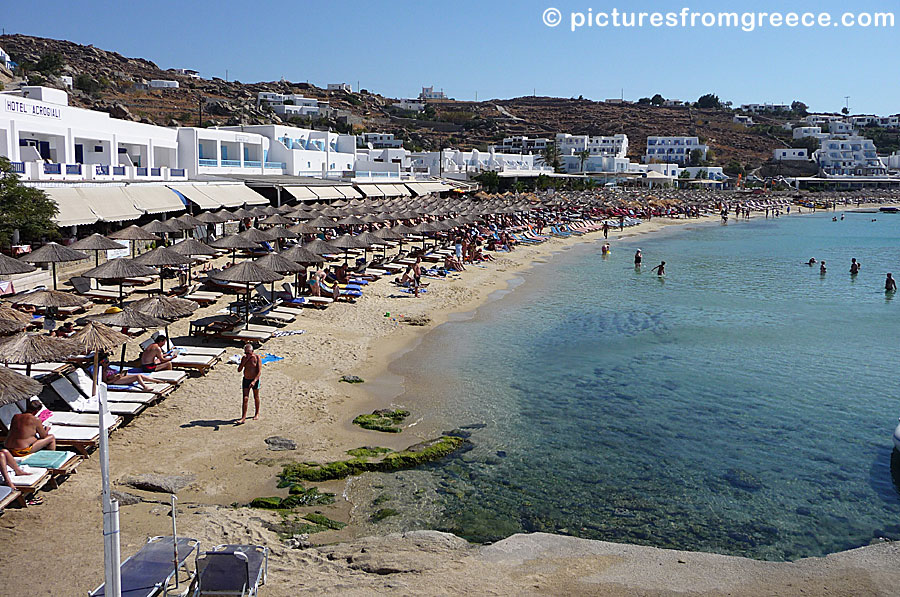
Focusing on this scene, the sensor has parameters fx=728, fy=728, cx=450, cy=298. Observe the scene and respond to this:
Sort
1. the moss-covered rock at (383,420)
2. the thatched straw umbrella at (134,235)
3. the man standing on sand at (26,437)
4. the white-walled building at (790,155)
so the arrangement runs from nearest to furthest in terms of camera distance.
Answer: the man standing on sand at (26,437)
the moss-covered rock at (383,420)
the thatched straw umbrella at (134,235)
the white-walled building at (790,155)

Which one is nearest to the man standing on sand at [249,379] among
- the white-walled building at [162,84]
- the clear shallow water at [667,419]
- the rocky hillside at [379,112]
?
the clear shallow water at [667,419]

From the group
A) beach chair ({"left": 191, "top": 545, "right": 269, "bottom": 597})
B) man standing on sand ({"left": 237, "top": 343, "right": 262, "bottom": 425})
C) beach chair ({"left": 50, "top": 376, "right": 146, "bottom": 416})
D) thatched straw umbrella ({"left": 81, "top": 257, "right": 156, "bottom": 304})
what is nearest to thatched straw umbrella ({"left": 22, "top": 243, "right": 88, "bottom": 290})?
thatched straw umbrella ({"left": 81, "top": 257, "right": 156, "bottom": 304})

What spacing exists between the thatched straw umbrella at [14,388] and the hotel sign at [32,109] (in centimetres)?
2039

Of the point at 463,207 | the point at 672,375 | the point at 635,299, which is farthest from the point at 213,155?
the point at 672,375

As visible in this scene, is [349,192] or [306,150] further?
[306,150]

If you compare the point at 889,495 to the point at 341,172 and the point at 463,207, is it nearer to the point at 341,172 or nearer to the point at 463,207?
the point at 463,207

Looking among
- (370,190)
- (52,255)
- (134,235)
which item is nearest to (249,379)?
(52,255)

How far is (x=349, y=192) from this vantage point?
42406 mm

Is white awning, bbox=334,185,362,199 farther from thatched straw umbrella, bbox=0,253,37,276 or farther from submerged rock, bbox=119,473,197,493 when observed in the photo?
submerged rock, bbox=119,473,197,493

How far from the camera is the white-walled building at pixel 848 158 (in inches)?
5226

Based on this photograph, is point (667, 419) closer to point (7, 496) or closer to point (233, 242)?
point (7, 496)

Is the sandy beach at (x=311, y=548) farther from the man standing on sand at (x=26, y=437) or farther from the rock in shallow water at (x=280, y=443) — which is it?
the man standing on sand at (x=26, y=437)

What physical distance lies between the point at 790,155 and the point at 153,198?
133 meters

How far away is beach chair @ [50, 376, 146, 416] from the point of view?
31.9 ft
